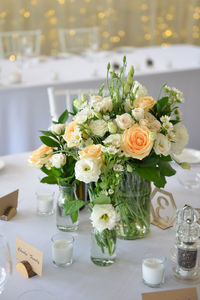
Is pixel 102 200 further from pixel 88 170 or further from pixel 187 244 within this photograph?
pixel 187 244

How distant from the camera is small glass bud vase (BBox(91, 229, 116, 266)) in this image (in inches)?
43.7

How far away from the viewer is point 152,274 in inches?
41.6

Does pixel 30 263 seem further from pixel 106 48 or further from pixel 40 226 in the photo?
pixel 106 48

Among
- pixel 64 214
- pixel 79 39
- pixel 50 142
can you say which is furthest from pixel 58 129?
pixel 79 39

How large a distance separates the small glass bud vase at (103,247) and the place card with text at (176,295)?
0.60 feet

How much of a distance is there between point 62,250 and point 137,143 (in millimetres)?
348

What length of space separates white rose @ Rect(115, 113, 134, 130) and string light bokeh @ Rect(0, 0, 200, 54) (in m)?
4.62

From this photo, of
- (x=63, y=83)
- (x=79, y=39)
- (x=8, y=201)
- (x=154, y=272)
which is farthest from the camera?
(x=79, y=39)

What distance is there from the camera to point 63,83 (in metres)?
2.89

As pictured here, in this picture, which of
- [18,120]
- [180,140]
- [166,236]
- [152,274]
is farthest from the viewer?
[18,120]

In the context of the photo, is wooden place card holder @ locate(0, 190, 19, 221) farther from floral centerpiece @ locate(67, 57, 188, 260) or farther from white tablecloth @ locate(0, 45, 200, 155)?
white tablecloth @ locate(0, 45, 200, 155)

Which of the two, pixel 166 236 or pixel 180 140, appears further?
pixel 166 236

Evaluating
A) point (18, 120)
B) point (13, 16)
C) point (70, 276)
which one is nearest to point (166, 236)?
point (70, 276)

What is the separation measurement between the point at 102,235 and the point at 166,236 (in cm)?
28
